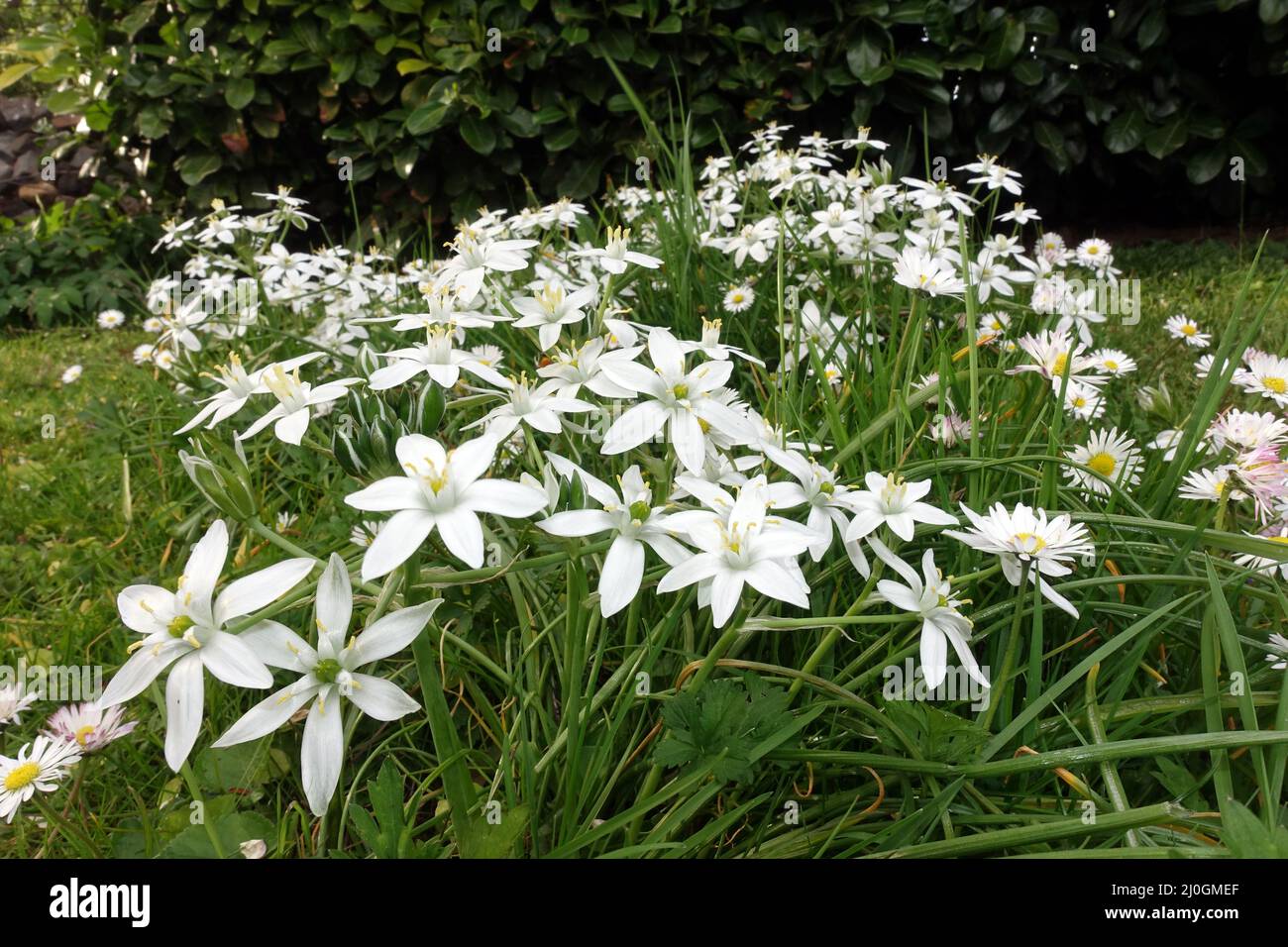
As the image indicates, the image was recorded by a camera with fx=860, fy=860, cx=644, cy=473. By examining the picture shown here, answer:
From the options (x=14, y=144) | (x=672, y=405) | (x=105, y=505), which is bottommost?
(x=105, y=505)

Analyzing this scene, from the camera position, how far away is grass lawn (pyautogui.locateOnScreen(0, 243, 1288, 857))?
4.06ft

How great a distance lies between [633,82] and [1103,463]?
3272 mm

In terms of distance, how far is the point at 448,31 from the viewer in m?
3.97

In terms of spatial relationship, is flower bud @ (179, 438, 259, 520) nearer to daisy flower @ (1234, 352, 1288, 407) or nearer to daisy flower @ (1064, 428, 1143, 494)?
daisy flower @ (1064, 428, 1143, 494)

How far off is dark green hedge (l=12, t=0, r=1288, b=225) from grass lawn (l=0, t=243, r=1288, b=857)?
35.9 inches

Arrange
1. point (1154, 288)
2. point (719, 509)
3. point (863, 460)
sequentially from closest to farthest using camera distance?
point (719, 509)
point (863, 460)
point (1154, 288)

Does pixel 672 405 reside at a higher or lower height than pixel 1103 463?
higher

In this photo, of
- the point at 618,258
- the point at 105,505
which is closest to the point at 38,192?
the point at 105,505

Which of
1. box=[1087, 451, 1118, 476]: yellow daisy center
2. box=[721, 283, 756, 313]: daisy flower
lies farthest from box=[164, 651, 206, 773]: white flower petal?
box=[721, 283, 756, 313]: daisy flower

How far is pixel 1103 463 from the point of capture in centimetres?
146

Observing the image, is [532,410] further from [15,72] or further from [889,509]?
[15,72]
